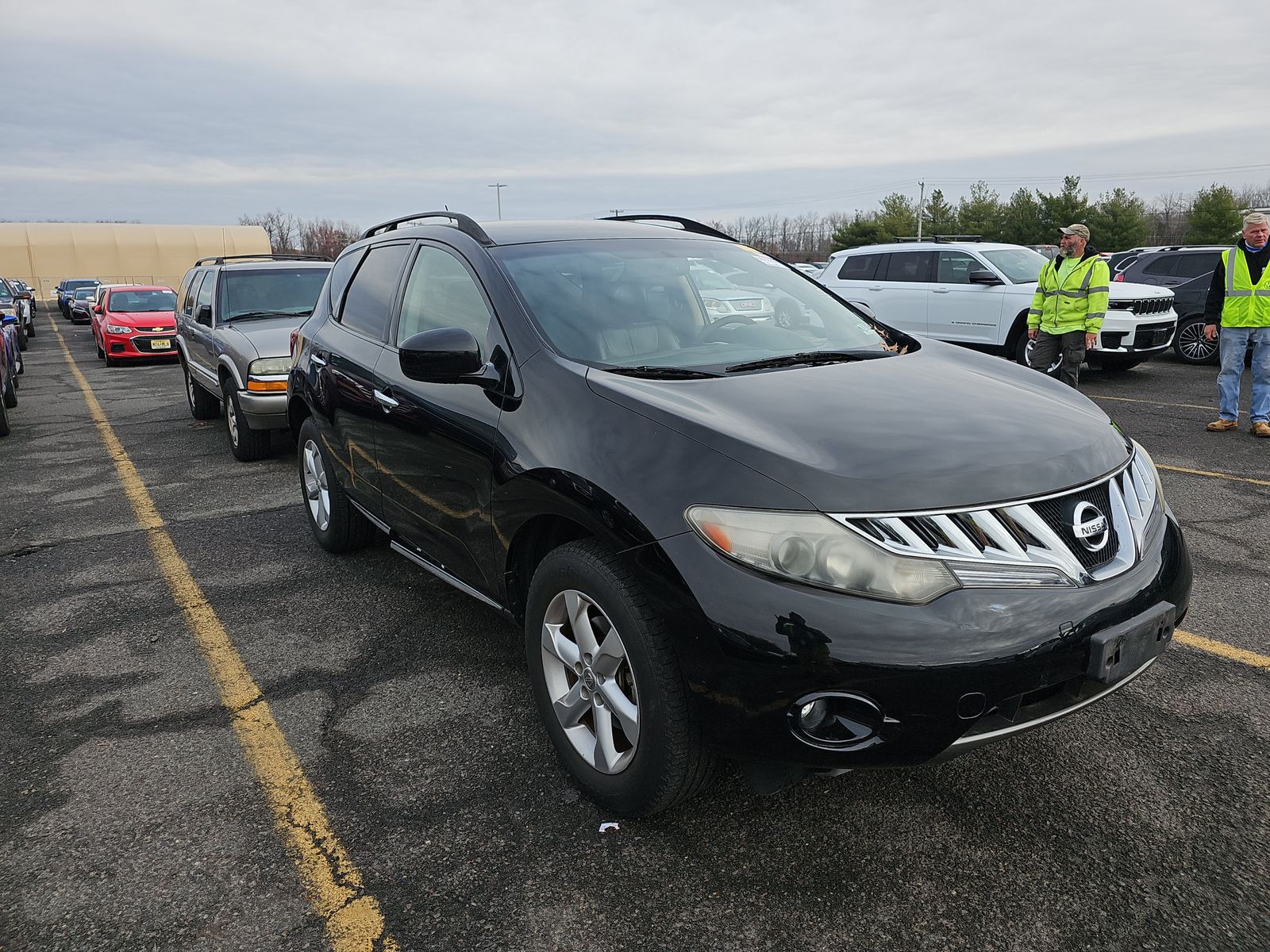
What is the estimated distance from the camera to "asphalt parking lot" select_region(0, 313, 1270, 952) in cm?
215

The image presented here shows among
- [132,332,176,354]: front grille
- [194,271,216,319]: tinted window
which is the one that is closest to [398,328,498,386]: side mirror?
[194,271,216,319]: tinted window

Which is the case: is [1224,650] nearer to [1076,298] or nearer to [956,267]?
[1076,298]

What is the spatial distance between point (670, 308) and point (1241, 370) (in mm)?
6746

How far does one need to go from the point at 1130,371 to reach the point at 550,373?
12588 mm

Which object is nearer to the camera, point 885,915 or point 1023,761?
point 885,915

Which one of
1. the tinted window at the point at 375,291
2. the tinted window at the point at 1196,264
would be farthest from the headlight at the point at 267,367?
the tinted window at the point at 1196,264

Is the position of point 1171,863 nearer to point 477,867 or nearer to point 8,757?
point 477,867

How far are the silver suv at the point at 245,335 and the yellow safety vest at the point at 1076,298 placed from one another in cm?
716

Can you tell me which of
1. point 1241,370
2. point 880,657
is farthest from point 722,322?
point 1241,370

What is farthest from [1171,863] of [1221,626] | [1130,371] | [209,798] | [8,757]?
[1130,371]

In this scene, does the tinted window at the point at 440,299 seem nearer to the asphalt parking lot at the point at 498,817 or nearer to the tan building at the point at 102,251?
the asphalt parking lot at the point at 498,817

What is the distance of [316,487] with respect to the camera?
4.99 m

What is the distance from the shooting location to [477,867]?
2355 millimetres

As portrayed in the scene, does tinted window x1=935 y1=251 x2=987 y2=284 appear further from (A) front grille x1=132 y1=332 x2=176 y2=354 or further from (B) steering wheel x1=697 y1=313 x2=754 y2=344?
(A) front grille x1=132 y1=332 x2=176 y2=354
